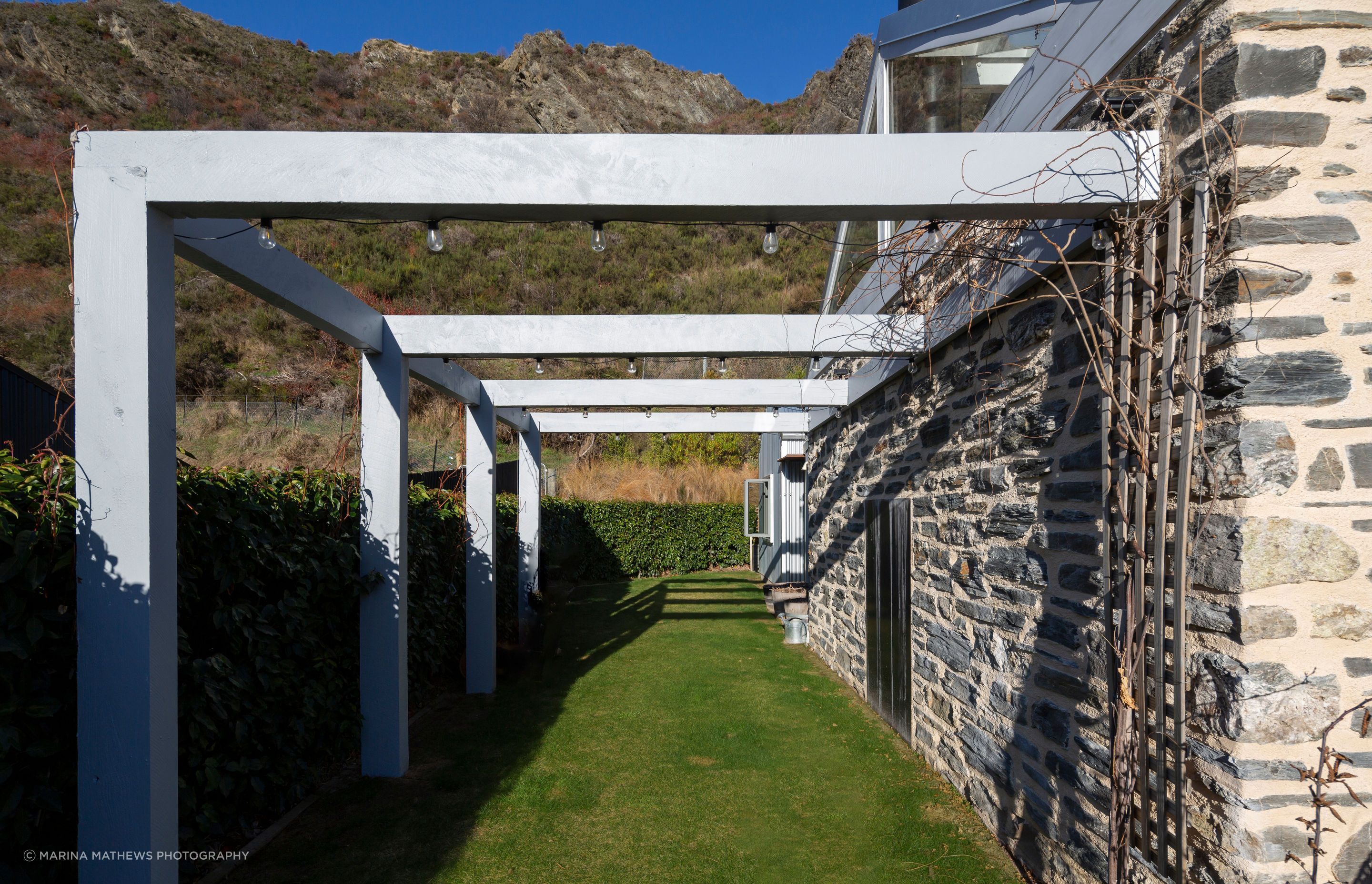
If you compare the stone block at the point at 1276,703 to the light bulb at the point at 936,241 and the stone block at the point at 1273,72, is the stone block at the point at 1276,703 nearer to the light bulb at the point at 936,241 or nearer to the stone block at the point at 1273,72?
the stone block at the point at 1273,72

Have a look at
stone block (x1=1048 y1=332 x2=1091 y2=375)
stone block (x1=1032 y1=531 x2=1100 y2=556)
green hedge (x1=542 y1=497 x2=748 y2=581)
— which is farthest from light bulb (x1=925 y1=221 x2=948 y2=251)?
green hedge (x1=542 y1=497 x2=748 y2=581)

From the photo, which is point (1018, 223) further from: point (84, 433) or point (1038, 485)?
point (84, 433)

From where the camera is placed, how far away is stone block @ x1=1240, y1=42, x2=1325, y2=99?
1892mm

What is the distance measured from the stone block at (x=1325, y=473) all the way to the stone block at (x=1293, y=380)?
14 cm

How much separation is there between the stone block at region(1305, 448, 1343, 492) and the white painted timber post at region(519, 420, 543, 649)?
710cm

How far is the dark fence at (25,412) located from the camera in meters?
5.14

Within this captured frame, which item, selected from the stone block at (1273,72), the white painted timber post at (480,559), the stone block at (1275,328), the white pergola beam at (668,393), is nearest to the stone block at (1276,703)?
the stone block at (1275,328)

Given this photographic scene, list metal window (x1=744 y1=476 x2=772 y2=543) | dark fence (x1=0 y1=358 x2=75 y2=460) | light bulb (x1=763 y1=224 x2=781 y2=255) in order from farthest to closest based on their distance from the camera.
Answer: metal window (x1=744 y1=476 x2=772 y2=543), dark fence (x1=0 y1=358 x2=75 y2=460), light bulb (x1=763 y1=224 x2=781 y2=255)

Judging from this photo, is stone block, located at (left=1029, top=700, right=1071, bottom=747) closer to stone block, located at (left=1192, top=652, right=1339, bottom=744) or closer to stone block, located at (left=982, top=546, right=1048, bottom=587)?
stone block, located at (left=982, top=546, right=1048, bottom=587)

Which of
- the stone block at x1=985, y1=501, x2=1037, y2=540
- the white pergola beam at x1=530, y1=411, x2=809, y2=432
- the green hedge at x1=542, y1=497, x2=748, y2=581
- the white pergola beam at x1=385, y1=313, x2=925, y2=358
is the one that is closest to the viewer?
the stone block at x1=985, y1=501, x2=1037, y2=540

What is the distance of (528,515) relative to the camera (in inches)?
336

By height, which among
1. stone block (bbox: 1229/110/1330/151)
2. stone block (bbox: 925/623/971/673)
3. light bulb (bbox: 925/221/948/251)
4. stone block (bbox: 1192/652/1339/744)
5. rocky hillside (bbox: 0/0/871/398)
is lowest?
stone block (bbox: 925/623/971/673)

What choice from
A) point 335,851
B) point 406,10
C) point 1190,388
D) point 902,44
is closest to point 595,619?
point 335,851

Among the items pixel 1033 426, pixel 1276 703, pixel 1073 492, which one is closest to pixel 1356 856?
pixel 1276 703
